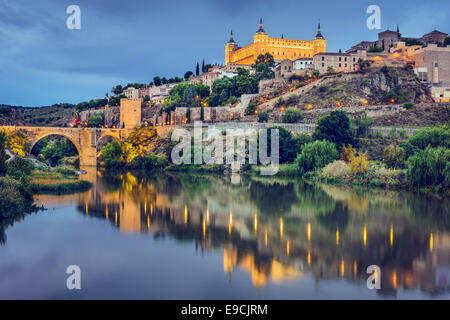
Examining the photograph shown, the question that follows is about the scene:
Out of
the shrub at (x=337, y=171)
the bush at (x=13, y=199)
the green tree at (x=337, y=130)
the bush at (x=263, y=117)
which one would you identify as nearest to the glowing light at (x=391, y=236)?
the bush at (x=13, y=199)

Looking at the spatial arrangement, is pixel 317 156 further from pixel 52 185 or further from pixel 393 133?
pixel 52 185

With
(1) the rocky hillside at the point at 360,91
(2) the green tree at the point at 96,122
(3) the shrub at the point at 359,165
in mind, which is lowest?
(3) the shrub at the point at 359,165

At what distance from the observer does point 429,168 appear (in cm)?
2486

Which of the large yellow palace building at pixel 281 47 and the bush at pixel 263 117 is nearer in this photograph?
the bush at pixel 263 117

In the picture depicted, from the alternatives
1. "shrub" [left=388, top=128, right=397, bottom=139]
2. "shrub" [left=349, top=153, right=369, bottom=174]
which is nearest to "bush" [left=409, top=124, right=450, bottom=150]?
"shrub" [left=388, top=128, right=397, bottom=139]

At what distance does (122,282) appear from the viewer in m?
10.2

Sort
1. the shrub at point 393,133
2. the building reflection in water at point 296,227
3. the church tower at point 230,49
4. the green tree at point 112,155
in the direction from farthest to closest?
1. the church tower at point 230,49
2. the green tree at point 112,155
3. the shrub at point 393,133
4. the building reflection in water at point 296,227

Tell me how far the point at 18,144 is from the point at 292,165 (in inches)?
903

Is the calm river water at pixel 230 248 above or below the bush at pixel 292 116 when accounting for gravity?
below

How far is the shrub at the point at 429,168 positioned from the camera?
24469 millimetres

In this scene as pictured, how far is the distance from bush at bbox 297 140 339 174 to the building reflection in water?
594 centimetres

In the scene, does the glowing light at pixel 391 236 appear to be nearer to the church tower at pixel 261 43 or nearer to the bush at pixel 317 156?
the bush at pixel 317 156

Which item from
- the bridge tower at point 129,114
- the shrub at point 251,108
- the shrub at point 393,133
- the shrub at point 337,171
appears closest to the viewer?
the shrub at point 337,171

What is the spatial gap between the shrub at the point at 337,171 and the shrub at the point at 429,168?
18.5 ft
